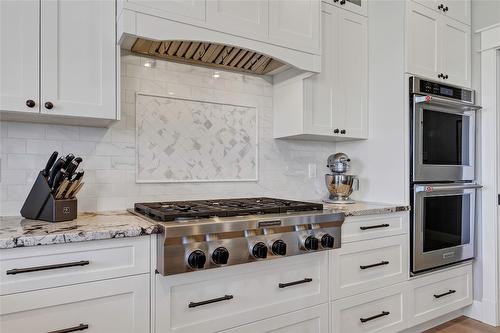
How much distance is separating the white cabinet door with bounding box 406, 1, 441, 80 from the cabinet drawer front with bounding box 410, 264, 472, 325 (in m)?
1.49

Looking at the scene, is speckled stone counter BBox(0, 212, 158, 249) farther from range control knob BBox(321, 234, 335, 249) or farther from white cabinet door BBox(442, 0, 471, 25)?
white cabinet door BBox(442, 0, 471, 25)

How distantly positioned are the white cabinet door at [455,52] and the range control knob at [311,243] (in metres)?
1.77

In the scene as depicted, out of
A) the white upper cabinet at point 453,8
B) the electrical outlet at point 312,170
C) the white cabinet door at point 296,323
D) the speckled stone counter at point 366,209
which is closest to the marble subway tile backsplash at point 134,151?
the electrical outlet at point 312,170

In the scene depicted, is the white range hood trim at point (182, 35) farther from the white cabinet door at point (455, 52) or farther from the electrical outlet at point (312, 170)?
the white cabinet door at point (455, 52)

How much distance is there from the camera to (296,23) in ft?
7.09

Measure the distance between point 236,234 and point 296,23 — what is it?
1390 millimetres

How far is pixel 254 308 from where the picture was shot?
1.71m

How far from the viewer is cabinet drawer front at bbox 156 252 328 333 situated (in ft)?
4.99

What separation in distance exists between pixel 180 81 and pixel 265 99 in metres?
0.66

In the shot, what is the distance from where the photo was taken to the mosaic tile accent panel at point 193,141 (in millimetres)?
2111

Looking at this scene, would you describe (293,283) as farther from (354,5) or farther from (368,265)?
(354,5)

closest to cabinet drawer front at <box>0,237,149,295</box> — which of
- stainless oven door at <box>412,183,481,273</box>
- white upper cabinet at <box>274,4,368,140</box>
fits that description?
white upper cabinet at <box>274,4,368,140</box>

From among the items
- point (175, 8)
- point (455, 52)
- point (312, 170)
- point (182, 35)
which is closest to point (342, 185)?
point (312, 170)

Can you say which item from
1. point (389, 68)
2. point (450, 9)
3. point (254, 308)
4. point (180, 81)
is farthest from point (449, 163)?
point (180, 81)
